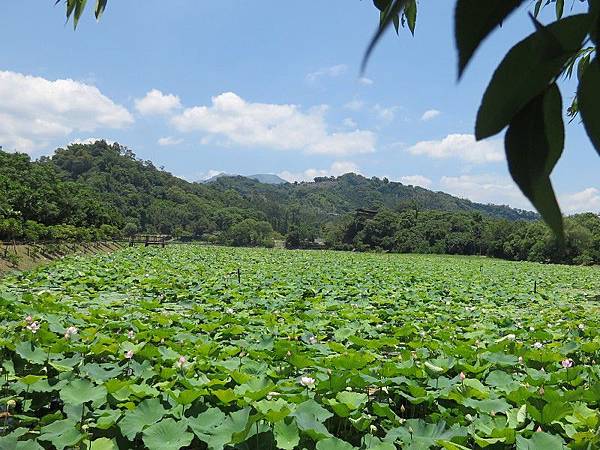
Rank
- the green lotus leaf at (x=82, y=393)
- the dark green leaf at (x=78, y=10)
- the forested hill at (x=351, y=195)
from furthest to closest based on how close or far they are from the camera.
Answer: the forested hill at (x=351, y=195), the green lotus leaf at (x=82, y=393), the dark green leaf at (x=78, y=10)

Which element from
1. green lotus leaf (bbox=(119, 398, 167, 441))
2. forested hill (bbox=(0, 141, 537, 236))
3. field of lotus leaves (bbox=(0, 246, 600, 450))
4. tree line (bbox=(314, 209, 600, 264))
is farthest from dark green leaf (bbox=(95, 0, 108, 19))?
tree line (bbox=(314, 209, 600, 264))

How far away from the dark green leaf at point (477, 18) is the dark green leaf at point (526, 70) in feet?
0.08

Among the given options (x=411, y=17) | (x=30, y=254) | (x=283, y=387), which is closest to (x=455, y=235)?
(x=30, y=254)

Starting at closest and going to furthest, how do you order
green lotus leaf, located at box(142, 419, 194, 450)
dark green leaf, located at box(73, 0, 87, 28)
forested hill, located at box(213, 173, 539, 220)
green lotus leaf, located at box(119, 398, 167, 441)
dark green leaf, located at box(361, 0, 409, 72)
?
dark green leaf, located at box(361, 0, 409, 72)
dark green leaf, located at box(73, 0, 87, 28)
green lotus leaf, located at box(142, 419, 194, 450)
green lotus leaf, located at box(119, 398, 167, 441)
forested hill, located at box(213, 173, 539, 220)

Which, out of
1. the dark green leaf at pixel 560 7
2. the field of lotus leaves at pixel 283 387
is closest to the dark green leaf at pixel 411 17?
the dark green leaf at pixel 560 7

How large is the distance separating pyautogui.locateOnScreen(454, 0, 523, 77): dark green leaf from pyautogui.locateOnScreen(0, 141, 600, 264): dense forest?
1526cm

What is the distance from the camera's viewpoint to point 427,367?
8.93ft

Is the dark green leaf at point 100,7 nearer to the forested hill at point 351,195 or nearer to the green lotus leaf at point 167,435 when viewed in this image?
the green lotus leaf at point 167,435

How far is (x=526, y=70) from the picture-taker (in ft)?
0.98

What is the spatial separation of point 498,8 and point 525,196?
108 millimetres

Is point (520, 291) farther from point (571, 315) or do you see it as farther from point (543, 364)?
point (543, 364)

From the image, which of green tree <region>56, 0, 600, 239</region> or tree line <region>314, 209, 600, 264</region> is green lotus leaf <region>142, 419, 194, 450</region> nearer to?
green tree <region>56, 0, 600, 239</region>

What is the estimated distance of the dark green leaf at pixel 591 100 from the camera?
0.97 feet

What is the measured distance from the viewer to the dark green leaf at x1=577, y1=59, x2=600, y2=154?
0.97ft
